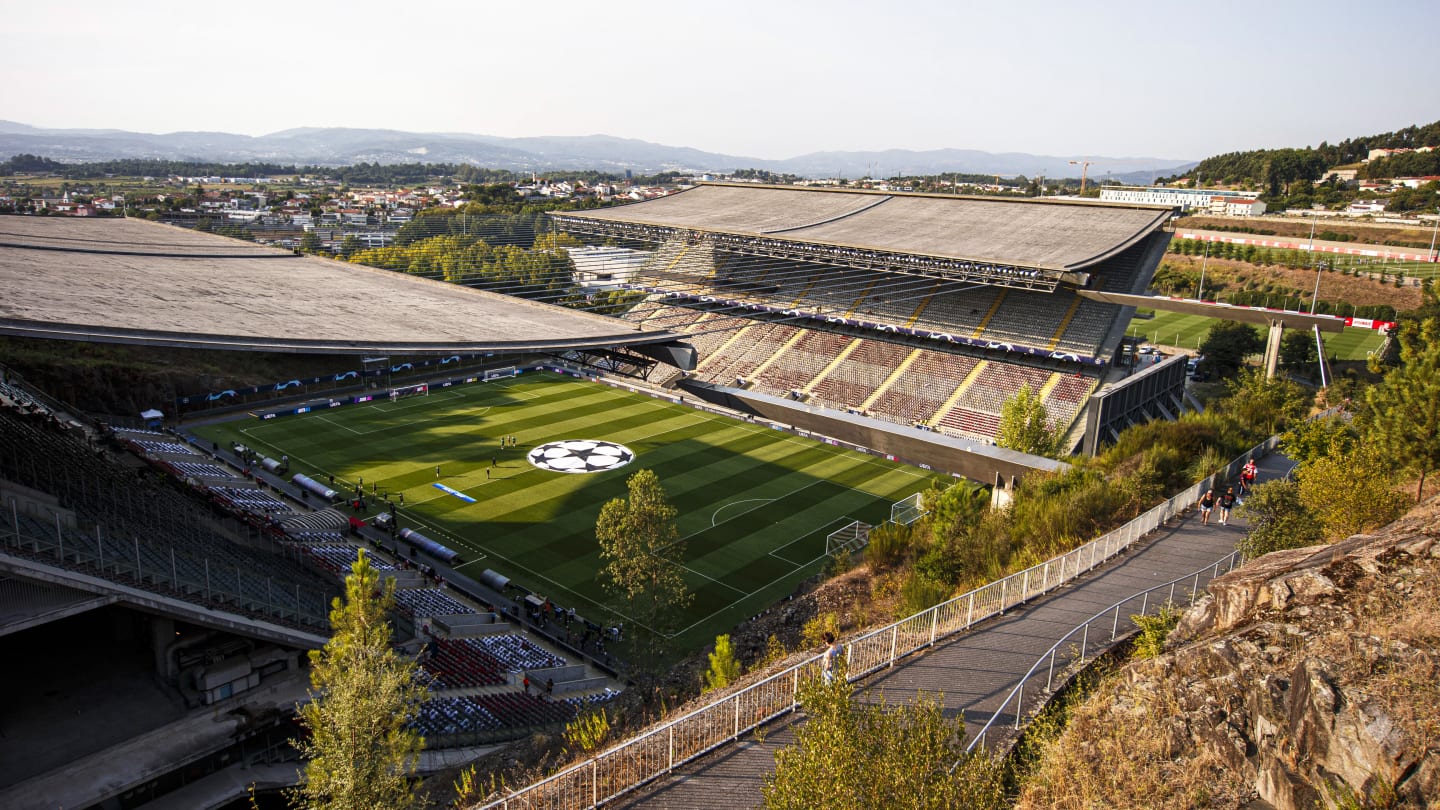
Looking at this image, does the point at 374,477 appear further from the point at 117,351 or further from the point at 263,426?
the point at 117,351

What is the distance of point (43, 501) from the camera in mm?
17609

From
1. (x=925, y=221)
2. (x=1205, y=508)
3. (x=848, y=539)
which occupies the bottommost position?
(x=848, y=539)

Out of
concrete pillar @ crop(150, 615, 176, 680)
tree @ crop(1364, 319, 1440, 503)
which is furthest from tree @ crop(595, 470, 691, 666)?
tree @ crop(1364, 319, 1440, 503)

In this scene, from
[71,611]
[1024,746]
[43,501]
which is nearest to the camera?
[1024,746]

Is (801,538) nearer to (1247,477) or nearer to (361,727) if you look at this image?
(1247,477)

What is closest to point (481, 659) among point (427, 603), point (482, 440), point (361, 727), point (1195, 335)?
point (427, 603)

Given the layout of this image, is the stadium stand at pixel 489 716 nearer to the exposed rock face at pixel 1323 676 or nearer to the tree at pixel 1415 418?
the exposed rock face at pixel 1323 676

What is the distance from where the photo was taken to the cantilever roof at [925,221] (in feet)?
139

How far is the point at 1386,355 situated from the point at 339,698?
57.6 metres

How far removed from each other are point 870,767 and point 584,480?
27353 millimetres

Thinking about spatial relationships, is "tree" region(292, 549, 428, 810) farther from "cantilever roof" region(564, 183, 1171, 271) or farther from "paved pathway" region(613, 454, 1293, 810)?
"cantilever roof" region(564, 183, 1171, 271)

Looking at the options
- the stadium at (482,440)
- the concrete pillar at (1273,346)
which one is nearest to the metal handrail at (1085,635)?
the stadium at (482,440)

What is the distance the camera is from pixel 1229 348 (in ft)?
173

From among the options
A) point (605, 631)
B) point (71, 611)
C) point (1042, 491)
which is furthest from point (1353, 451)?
point (71, 611)
